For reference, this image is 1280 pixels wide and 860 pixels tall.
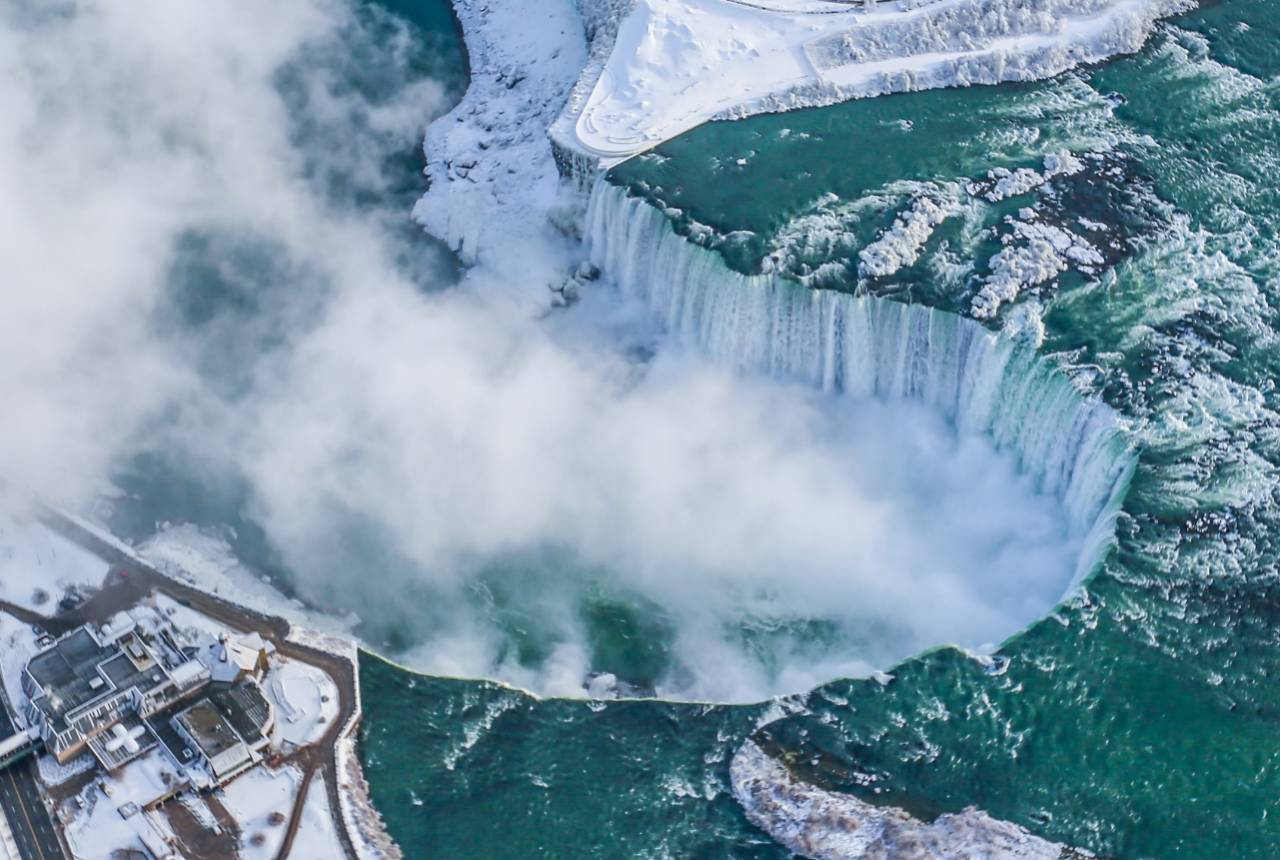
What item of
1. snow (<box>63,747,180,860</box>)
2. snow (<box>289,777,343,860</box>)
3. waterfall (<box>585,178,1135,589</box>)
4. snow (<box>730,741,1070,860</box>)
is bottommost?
snow (<box>63,747,180,860</box>)

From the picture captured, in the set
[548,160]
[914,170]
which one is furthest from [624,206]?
[914,170]

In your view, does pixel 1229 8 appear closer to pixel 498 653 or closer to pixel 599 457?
pixel 599 457

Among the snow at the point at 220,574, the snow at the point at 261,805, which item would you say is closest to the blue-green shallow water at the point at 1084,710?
the snow at the point at 261,805

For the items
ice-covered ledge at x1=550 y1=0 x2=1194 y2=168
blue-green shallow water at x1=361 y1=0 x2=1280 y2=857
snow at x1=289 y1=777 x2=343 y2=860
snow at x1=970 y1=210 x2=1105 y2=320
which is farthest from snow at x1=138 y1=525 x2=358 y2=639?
snow at x1=970 y1=210 x2=1105 y2=320

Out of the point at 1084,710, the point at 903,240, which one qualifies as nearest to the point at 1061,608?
the point at 1084,710

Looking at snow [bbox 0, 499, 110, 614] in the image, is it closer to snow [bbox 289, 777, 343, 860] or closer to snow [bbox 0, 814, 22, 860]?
snow [bbox 0, 814, 22, 860]

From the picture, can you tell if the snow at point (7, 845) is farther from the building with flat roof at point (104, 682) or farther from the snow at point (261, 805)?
the snow at point (261, 805)
